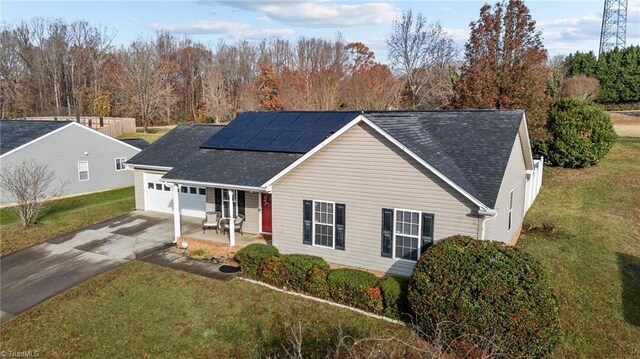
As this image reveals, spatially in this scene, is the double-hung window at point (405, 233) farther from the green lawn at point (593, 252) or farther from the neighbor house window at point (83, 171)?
the neighbor house window at point (83, 171)

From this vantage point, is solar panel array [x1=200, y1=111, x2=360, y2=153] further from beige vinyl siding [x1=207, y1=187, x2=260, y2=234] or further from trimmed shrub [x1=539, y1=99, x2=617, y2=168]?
trimmed shrub [x1=539, y1=99, x2=617, y2=168]

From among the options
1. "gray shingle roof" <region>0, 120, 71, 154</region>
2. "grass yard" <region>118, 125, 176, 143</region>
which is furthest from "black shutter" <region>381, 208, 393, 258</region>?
"grass yard" <region>118, 125, 176, 143</region>

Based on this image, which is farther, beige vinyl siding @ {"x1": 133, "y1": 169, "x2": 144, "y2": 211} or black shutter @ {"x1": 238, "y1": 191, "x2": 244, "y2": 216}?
beige vinyl siding @ {"x1": 133, "y1": 169, "x2": 144, "y2": 211}

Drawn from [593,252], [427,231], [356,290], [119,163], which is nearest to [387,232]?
[427,231]

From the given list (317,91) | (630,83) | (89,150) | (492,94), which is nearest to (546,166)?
(492,94)

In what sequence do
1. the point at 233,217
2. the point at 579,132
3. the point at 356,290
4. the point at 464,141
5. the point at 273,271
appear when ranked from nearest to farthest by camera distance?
the point at 356,290 < the point at 273,271 < the point at 464,141 < the point at 233,217 < the point at 579,132

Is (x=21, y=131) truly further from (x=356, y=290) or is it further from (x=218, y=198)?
(x=356, y=290)

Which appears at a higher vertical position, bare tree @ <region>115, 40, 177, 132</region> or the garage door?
bare tree @ <region>115, 40, 177, 132</region>
